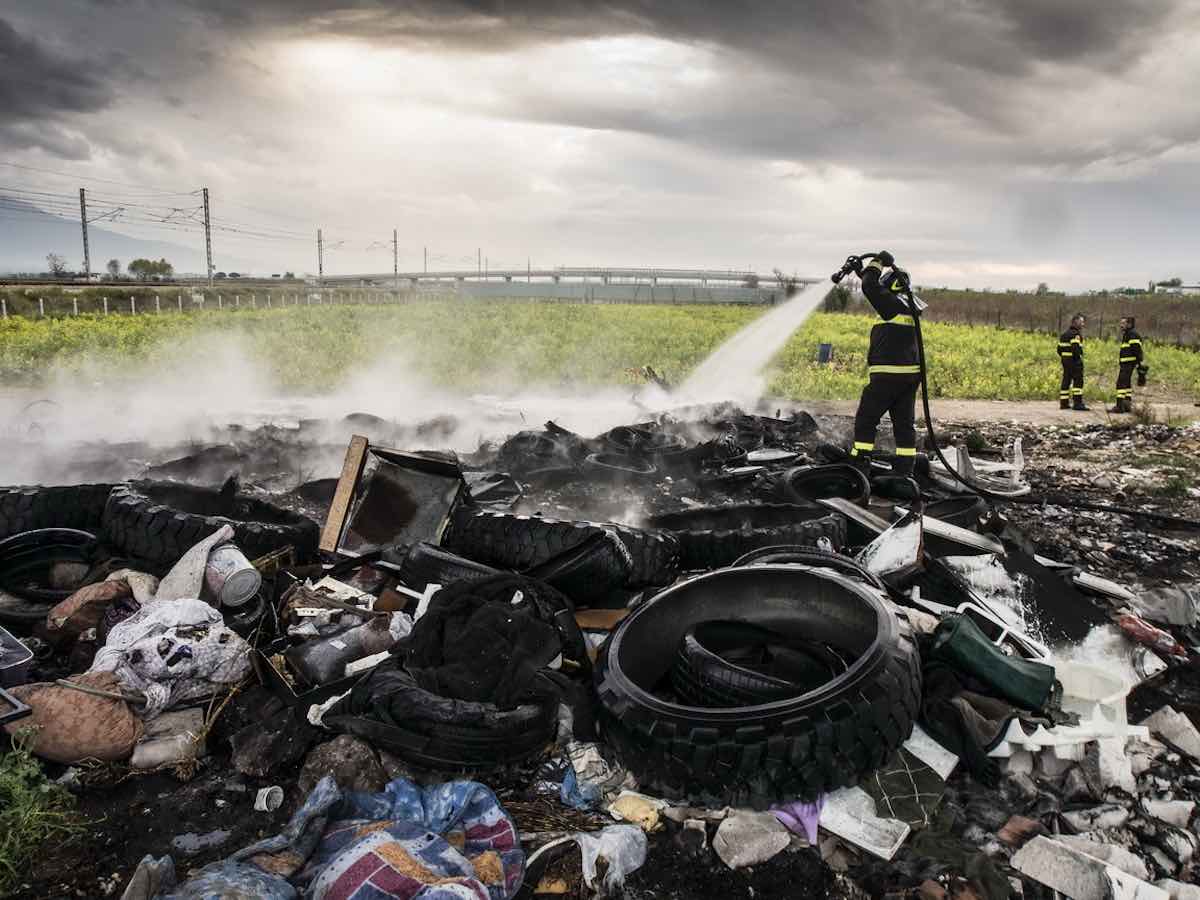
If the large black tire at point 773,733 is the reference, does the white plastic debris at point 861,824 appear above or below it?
below

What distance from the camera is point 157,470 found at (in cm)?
703

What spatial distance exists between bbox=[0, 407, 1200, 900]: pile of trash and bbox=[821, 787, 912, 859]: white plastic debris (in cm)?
1

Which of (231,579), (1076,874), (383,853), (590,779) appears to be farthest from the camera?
(231,579)

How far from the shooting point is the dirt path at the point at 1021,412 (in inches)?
485

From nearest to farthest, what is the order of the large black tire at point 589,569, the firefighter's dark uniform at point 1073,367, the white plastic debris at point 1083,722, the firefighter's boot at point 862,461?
1. the white plastic debris at point 1083,722
2. the large black tire at point 589,569
3. the firefighter's boot at point 862,461
4. the firefighter's dark uniform at point 1073,367

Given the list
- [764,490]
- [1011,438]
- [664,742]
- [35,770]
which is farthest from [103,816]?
[1011,438]

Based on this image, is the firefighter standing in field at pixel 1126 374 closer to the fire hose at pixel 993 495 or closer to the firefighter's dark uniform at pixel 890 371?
the fire hose at pixel 993 495

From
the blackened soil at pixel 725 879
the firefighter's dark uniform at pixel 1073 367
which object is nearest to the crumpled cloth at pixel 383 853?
the blackened soil at pixel 725 879

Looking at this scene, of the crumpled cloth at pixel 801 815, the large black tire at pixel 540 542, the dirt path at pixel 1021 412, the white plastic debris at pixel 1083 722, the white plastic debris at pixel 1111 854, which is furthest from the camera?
the dirt path at pixel 1021 412

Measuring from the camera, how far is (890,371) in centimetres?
719

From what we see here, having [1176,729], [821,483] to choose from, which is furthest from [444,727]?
[821,483]

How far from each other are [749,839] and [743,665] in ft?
3.71

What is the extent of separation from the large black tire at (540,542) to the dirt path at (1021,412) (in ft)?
28.1

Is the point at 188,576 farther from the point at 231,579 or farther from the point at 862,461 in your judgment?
the point at 862,461
